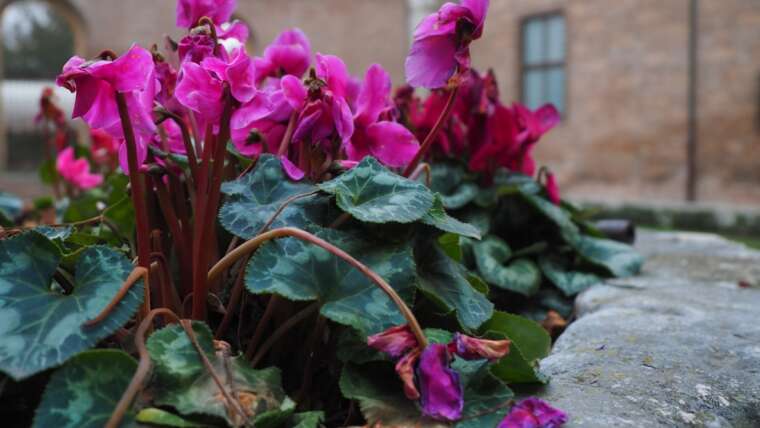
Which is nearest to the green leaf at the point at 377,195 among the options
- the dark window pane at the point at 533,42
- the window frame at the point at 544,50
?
the window frame at the point at 544,50

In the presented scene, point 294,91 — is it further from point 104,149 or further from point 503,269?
point 104,149

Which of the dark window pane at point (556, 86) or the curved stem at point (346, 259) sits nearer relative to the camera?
the curved stem at point (346, 259)

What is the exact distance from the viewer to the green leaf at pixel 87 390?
636 millimetres

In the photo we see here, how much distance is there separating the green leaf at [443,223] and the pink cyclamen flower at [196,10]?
44cm

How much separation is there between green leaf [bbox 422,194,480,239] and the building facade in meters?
8.44

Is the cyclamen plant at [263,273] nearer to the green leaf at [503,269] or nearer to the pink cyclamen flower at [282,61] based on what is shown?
the pink cyclamen flower at [282,61]

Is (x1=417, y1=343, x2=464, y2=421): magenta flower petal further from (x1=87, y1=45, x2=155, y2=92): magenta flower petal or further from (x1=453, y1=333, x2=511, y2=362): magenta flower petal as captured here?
(x1=87, y1=45, x2=155, y2=92): magenta flower petal

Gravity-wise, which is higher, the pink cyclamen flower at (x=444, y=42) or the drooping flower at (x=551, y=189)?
the pink cyclamen flower at (x=444, y=42)

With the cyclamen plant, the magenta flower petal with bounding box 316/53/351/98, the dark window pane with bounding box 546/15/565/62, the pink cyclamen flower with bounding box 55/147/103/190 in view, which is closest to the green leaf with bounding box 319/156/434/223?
the cyclamen plant

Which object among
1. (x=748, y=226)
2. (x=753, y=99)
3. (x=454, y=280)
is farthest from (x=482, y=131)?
(x=753, y=99)

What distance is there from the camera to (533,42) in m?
10.5

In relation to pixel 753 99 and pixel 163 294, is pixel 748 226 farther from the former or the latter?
pixel 163 294

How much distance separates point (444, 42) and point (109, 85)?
0.40 m

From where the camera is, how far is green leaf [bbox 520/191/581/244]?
179 cm
